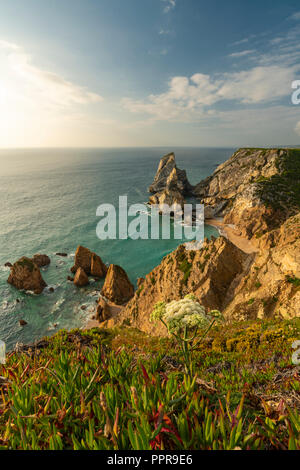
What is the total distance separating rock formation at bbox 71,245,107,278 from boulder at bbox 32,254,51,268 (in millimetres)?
6277

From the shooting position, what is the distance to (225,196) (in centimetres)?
7456

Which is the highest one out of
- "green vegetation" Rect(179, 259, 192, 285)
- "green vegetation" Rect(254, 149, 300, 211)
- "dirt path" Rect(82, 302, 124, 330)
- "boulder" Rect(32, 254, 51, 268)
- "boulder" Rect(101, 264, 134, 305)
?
"green vegetation" Rect(254, 149, 300, 211)

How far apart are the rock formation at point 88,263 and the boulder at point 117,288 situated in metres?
5.85

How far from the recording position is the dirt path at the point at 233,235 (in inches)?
1674

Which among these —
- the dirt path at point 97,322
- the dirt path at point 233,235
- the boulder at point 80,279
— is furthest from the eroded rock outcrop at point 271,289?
the boulder at point 80,279

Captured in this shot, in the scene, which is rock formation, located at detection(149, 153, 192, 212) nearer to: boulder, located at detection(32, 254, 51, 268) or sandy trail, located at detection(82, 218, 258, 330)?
sandy trail, located at detection(82, 218, 258, 330)

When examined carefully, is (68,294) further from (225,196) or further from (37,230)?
(225,196)

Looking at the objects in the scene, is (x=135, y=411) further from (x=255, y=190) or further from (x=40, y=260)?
(x=255, y=190)

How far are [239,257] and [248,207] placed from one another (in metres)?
37.1

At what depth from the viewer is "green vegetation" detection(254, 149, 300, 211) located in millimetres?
51434

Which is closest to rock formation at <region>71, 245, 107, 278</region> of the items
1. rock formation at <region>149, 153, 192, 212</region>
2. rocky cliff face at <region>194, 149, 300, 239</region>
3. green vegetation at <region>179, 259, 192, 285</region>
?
green vegetation at <region>179, 259, 192, 285</region>

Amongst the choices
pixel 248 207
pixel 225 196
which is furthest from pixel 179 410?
pixel 225 196
